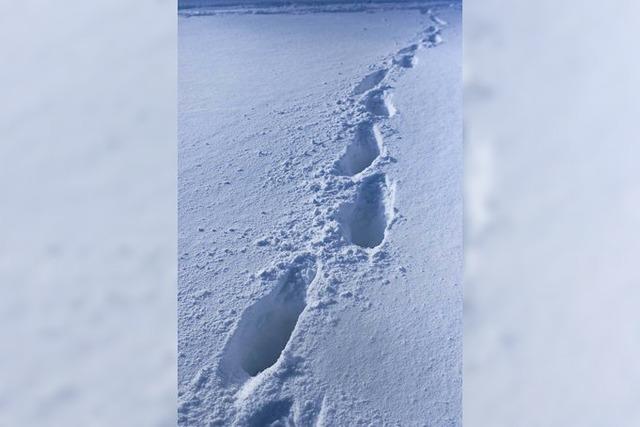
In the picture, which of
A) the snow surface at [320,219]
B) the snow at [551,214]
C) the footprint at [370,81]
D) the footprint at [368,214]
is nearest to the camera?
the snow at [551,214]

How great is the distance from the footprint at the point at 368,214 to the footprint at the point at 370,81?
188 millimetres

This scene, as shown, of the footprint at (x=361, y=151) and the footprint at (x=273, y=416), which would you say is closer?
the footprint at (x=273, y=416)

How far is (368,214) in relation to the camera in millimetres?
996

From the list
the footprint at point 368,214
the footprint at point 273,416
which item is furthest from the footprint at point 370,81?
the footprint at point 273,416

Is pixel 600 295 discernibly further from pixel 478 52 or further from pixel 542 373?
pixel 478 52

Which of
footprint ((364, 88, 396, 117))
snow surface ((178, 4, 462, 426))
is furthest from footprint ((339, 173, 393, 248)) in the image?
footprint ((364, 88, 396, 117))

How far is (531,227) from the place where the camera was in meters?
0.69

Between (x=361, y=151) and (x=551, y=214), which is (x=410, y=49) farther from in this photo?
(x=551, y=214)

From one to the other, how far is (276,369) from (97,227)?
0.28 m

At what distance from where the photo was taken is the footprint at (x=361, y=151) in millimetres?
1056

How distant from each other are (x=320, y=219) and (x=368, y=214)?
81 millimetres

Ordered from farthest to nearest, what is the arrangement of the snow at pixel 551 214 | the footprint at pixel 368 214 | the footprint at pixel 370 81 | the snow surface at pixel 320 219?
the footprint at pixel 370 81
the footprint at pixel 368 214
the snow surface at pixel 320 219
the snow at pixel 551 214

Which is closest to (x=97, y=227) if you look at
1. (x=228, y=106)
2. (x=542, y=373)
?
(x=228, y=106)

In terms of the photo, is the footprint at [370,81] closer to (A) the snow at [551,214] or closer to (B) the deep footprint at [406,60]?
(B) the deep footprint at [406,60]
